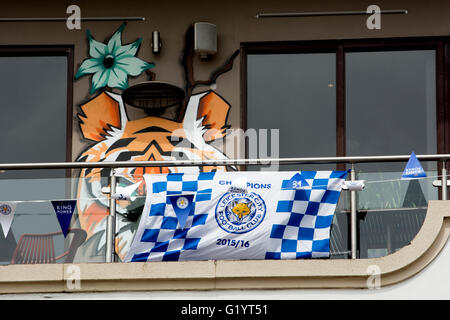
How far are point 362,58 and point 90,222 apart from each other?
16.9ft

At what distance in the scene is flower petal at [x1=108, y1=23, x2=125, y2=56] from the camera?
13.0m

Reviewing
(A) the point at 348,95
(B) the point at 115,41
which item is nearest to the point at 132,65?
(B) the point at 115,41

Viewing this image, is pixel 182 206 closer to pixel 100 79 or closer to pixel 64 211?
pixel 64 211

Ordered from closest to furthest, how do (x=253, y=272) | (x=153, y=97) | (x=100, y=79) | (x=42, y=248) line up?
(x=253, y=272) < (x=42, y=248) < (x=153, y=97) < (x=100, y=79)

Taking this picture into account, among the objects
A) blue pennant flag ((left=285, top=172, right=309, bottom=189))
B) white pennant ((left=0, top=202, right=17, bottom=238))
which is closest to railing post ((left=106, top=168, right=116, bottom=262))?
white pennant ((left=0, top=202, right=17, bottom=238))

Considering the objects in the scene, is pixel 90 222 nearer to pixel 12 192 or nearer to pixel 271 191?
pixel 12 192

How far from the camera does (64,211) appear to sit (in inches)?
388

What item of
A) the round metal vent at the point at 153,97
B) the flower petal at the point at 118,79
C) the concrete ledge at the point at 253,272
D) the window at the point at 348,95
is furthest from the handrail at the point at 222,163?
the flower petal at the point at 118,79

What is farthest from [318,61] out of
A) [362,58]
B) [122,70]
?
[122,70]

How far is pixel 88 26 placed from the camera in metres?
13.0

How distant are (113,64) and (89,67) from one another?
0.36 metres

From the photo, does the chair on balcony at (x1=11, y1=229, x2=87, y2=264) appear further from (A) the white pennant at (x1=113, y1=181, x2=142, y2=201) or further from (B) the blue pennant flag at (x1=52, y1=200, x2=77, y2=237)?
(A) the white pennant at (x1=113, y1=181, x2=142, y2=201)

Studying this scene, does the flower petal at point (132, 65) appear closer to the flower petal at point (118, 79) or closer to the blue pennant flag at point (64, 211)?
the flower petal at point (118, 79)

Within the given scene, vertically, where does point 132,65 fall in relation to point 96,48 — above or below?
below
